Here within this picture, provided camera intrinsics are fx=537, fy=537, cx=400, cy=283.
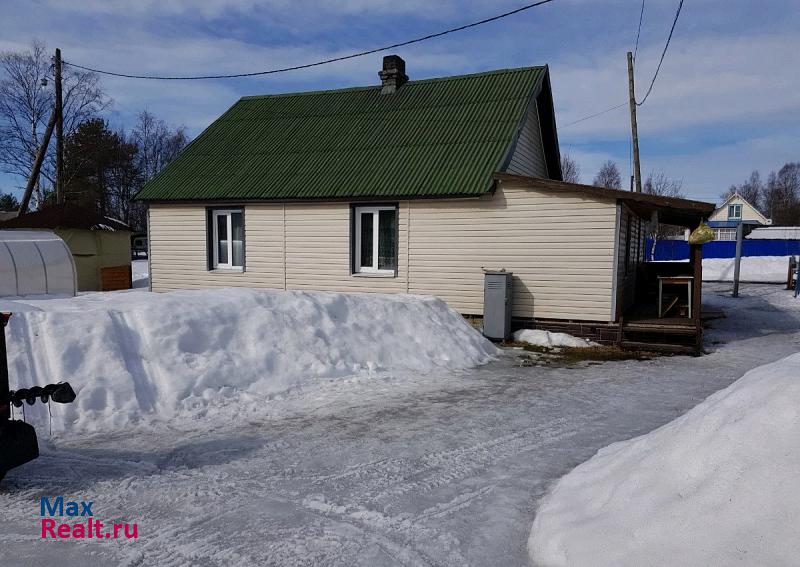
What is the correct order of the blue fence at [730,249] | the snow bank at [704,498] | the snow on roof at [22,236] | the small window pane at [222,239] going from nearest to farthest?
the snow bank at [704,498]
the snow on roof at [22,236]
the small window pane at [222,239]
the blue fence at [730,249]

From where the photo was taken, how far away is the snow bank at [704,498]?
2.59 metres

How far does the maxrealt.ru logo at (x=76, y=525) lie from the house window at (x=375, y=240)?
30.1 ft

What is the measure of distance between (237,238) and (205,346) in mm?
7638

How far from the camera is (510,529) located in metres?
3.52

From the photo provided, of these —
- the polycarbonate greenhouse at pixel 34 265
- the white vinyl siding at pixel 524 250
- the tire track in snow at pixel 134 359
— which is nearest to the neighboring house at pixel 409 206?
the white vinyl siding at pixel 524 250

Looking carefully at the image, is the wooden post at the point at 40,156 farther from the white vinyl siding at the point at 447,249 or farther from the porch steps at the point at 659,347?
the porch steps at the point at 659,347

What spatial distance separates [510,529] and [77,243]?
20.6 meters

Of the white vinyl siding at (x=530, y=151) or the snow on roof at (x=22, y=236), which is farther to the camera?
the white vinyl siding at (x=530, y=151)

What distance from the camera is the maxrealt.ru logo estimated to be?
337cm

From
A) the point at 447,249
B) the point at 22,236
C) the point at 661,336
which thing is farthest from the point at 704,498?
the point at 22,236

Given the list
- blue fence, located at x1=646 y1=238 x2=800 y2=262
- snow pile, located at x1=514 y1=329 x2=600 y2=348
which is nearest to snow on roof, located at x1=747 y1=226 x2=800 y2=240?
blue fence, located at x1=646 y1=238 x2=800 y2=262

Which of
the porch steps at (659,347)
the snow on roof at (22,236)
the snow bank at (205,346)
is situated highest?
the snow on roof at (22,236)

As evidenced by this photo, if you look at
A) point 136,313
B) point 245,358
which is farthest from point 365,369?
point 136,313

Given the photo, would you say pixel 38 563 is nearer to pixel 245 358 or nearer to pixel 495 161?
pixel 245 358
